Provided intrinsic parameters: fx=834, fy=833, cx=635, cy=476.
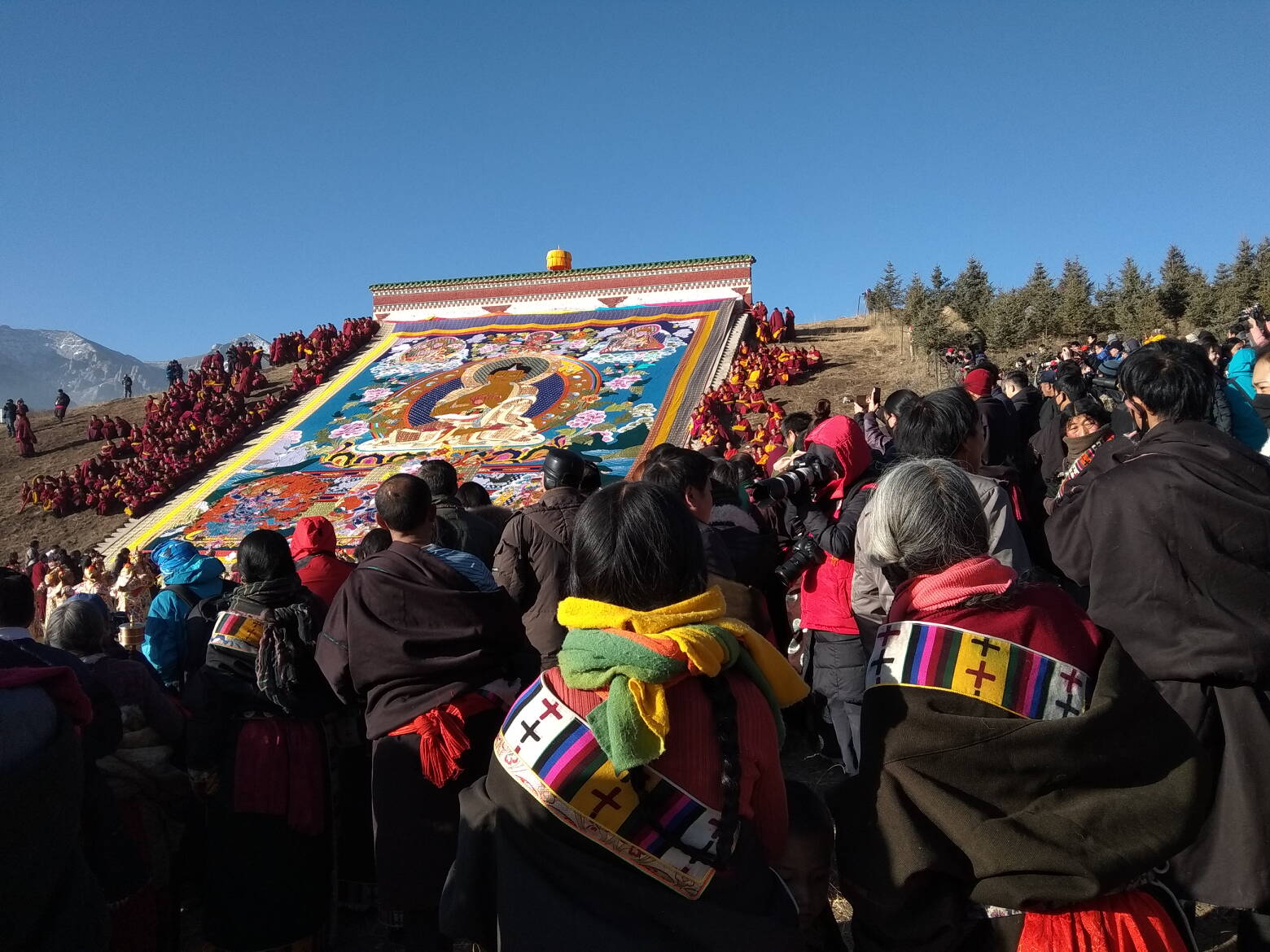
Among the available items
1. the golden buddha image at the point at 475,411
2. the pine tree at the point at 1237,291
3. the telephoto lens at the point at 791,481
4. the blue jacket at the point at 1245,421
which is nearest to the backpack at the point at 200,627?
the telephoto lens at the point at 791,481

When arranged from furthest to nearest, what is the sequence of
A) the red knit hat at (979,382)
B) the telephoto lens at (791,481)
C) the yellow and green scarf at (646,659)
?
the red knit hat at (979,382) < the telephoto lens at (791,481) < the yellow and green scarf at (646,659)

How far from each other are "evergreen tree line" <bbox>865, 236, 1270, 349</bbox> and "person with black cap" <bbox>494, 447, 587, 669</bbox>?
13.7m

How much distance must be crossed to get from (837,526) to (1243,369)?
2.60 metres

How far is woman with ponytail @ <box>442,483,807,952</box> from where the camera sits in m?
1.42

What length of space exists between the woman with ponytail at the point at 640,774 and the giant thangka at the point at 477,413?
9670mm

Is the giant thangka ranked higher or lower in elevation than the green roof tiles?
lower

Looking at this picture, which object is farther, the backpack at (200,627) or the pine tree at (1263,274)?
the pine tree at (1263,274)

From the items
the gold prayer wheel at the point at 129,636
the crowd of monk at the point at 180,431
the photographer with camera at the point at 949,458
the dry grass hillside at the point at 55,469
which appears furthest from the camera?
the crowd of monk at the point at 180,431

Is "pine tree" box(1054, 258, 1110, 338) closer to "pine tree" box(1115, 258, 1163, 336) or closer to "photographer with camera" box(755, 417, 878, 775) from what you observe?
"pine tree" box(1115, 258, 1163, 336)

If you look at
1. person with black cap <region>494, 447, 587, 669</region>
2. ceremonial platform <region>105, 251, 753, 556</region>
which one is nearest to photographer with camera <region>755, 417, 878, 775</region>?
person with black cap <region>494, 447, 587, 669</region>

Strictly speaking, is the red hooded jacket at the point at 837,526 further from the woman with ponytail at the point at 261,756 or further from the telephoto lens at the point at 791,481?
the woman with ponytail at the point at 261,756

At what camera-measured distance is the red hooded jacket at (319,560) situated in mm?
3416

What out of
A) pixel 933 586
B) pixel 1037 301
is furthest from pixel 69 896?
pixel 1037 301

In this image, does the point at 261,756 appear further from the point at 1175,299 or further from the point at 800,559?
the point at 1175,299
